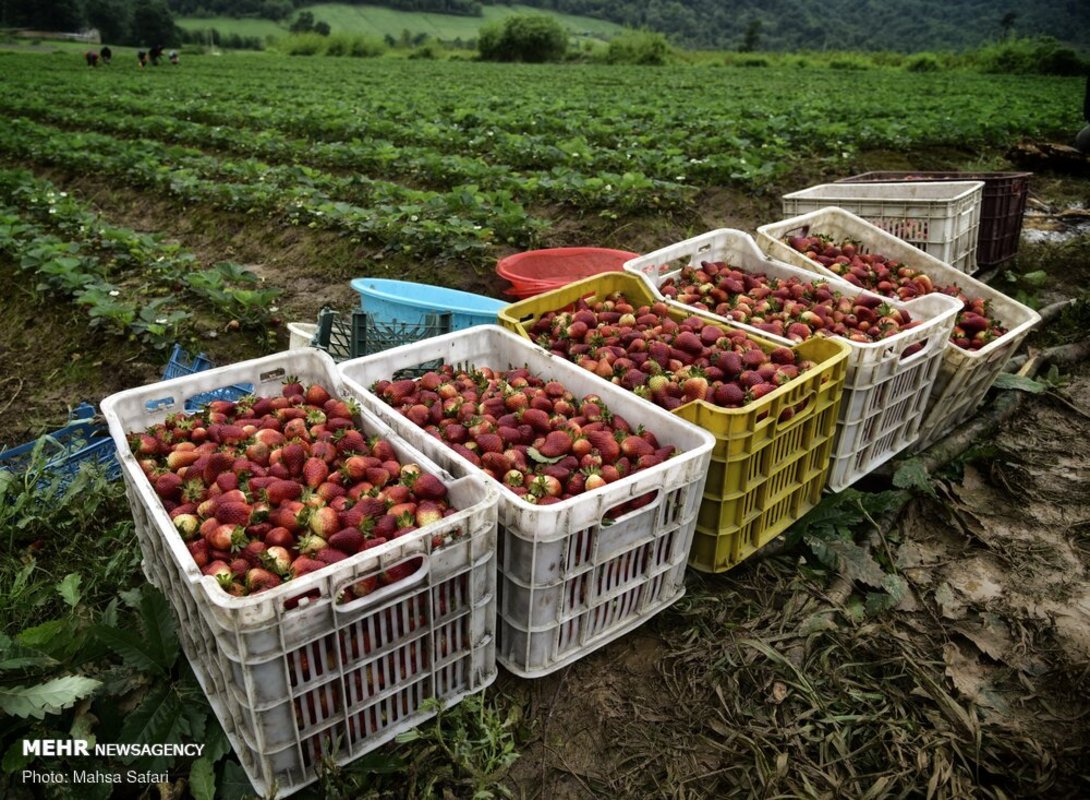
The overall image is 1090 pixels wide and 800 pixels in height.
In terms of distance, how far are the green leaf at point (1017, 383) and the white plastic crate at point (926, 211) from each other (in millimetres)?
1153

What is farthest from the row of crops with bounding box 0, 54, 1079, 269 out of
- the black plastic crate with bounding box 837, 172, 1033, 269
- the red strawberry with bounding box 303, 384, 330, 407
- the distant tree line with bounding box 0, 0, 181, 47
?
the distant tree line with bounding box 0, 0, 181, 47

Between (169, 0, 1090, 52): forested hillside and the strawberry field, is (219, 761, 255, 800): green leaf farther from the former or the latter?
(169, 0, 1090, 52): forested hillside

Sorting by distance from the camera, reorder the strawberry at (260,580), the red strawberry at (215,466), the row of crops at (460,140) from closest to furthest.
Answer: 1. the strawberry at (260,580)
2. the red strawberry at (215,466)
3. the row of crops at (460,140)

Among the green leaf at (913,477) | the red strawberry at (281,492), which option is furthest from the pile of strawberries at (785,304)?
the red strawberry at (281,492)

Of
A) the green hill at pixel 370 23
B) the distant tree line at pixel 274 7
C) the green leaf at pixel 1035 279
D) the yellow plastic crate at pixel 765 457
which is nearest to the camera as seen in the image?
the yellow plastic crate at pixel 765 457

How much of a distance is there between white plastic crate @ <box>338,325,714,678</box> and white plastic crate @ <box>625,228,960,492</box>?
3.36ft

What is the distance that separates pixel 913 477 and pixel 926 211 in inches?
97.6

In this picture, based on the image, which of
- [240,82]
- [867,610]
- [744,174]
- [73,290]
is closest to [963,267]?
[744,174]

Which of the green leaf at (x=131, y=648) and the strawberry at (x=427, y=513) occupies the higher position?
the strawberry at (x=427, y=513)

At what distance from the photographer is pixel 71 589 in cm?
262

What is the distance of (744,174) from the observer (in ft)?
27.2

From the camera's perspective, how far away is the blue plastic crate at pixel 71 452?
136 inches

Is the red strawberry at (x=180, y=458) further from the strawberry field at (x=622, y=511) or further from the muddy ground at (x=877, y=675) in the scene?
the muddy ground at (x=877, y=675)

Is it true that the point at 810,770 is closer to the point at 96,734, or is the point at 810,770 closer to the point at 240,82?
the point at 96,734
